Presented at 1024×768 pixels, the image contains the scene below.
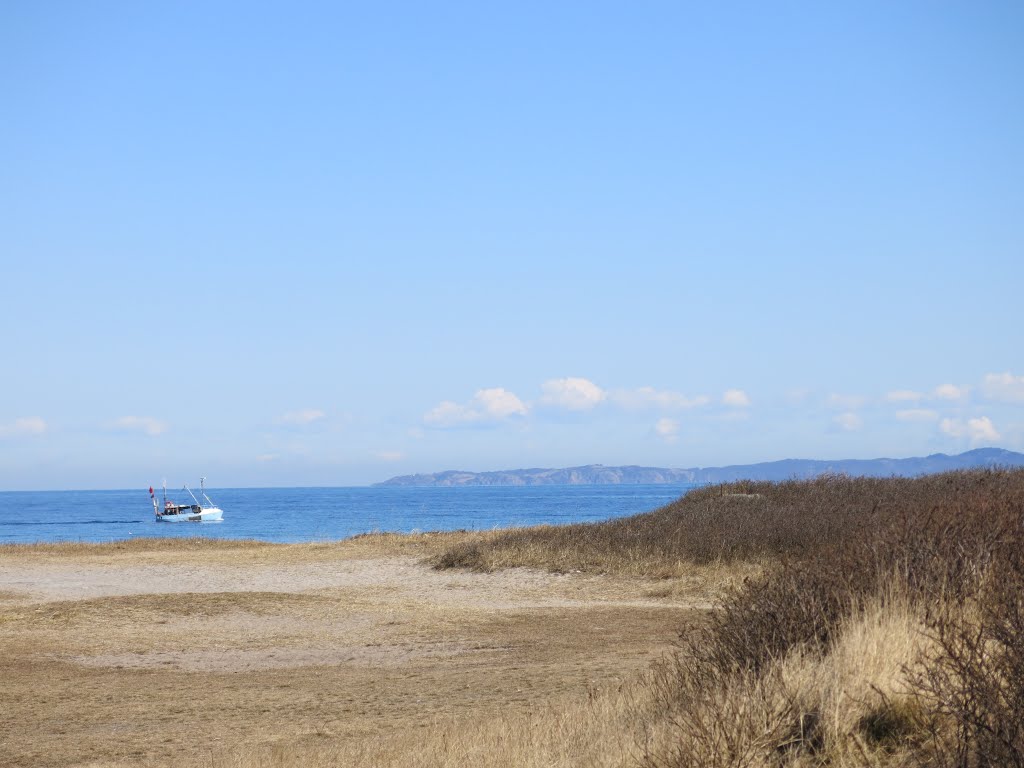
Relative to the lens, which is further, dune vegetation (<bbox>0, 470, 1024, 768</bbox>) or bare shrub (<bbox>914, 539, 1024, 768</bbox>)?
dune vegetation (<bbox>0, 470, 1024, 768</bbox>)

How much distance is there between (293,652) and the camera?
1573 cm

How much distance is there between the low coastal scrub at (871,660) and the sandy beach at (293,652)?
2.26m

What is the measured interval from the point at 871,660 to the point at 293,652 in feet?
34.9

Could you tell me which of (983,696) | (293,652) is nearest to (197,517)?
(293,652)

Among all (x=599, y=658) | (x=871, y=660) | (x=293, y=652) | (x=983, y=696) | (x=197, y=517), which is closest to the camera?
(x=983, y=696)

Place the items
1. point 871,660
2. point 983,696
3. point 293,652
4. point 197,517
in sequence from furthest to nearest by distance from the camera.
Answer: point 197,517, point 293,652, point 871,660, point 983,696

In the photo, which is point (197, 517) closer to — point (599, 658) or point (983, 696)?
point (599, 658)

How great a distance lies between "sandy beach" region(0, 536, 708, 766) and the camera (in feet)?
34.4

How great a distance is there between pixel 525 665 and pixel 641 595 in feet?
29.6

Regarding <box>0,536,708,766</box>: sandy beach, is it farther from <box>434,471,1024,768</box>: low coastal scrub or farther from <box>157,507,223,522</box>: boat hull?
<box>157,507,223,522</box>: boat hull

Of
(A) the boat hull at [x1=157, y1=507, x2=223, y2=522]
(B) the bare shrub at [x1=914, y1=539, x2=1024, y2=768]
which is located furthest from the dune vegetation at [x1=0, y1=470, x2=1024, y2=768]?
(A) the boat hull at [x1=157, y1=507, x2=223, y2=522]

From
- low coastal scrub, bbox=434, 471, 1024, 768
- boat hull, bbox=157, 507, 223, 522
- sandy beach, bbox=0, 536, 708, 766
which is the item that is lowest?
boat hull, bbox=157, 507, 223, 522

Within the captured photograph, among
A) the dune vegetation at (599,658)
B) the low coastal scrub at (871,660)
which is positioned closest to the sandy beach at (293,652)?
the dune vegetation at (599,658)

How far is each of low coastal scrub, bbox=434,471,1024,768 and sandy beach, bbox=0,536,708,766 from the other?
226cm
